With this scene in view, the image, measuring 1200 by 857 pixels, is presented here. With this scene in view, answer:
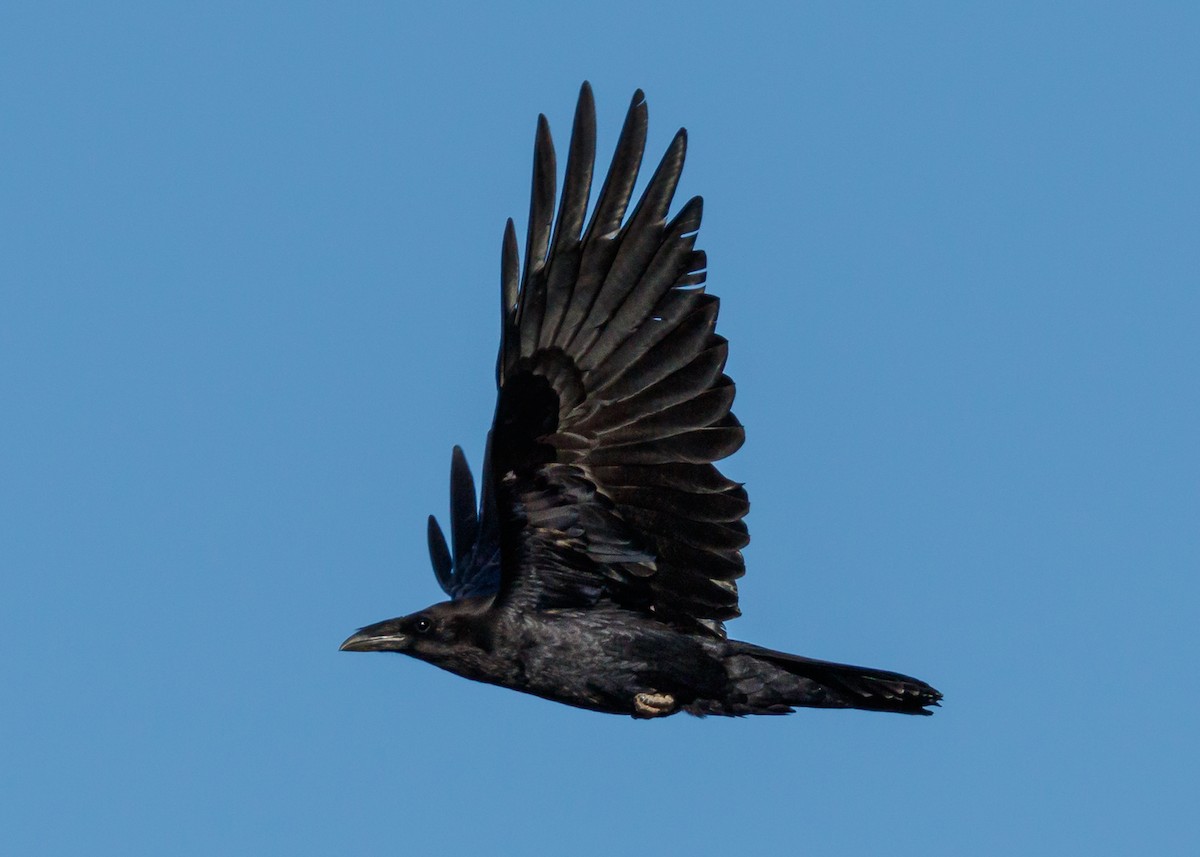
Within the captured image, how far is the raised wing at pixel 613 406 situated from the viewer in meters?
13.2

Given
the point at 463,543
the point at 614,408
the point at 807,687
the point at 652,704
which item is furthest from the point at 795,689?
the point at 463,543

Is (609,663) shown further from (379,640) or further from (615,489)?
(379,640)

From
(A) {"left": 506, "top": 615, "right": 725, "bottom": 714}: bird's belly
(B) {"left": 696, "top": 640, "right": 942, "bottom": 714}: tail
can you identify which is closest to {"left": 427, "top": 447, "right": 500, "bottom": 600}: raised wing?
(A) {"left": 506, "top": 615, "right": 725, "bottom": 714}: bird's belly

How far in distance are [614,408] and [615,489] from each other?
0.55 meters

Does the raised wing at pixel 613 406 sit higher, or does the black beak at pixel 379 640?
the raised wing at pixel 613 406

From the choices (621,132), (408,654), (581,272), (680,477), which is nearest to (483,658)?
(408,654)

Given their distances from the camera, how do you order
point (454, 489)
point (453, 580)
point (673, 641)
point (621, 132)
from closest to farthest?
point (621, 132) < point (673, 641) < point (453, 580) < point (454, 489)

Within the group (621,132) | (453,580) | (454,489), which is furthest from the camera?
(454,489)

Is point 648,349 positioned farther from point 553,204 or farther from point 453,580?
point 453,580

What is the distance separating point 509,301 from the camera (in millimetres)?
13281

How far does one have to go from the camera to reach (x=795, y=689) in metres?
14.1

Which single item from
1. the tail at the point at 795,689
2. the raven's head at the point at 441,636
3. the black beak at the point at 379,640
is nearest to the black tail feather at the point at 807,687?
the tail at the point at 795,689

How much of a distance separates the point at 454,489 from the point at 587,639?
3.72 metres

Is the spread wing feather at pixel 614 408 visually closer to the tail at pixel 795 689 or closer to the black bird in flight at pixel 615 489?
the black bird in flight at pixel 615 489
